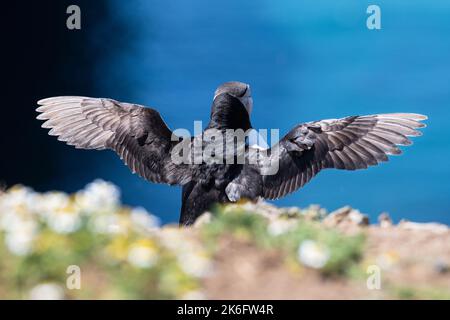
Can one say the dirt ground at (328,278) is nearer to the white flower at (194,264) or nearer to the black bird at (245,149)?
the white flower at (194,264)

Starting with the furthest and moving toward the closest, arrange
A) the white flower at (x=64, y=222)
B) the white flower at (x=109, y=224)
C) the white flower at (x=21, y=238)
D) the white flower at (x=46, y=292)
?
the white flower at (x=109, y=224), the white flower at (x=64, y=222), the white flower at (x=21, y=238), the white flower at (x=46, y=292)

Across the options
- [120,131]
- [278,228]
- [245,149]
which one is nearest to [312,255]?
[278,228]

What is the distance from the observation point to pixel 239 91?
9078 mm

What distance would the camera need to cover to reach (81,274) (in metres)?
4.46

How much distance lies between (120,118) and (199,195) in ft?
6.34

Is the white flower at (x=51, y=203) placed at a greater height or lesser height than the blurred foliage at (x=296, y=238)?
greater

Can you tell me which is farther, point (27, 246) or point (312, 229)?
point (312, 229)

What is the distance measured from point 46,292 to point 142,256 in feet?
1.94

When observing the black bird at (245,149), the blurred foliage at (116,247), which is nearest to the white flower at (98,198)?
the blurred foliage at (116,247)

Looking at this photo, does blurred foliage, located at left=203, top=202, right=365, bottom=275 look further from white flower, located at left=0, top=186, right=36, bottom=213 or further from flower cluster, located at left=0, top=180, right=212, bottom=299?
white flower, located at left=0, top=186, right=36, bottom=213

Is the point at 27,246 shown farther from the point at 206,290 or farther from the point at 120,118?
the point at 120,118

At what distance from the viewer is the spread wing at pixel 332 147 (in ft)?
28.9
